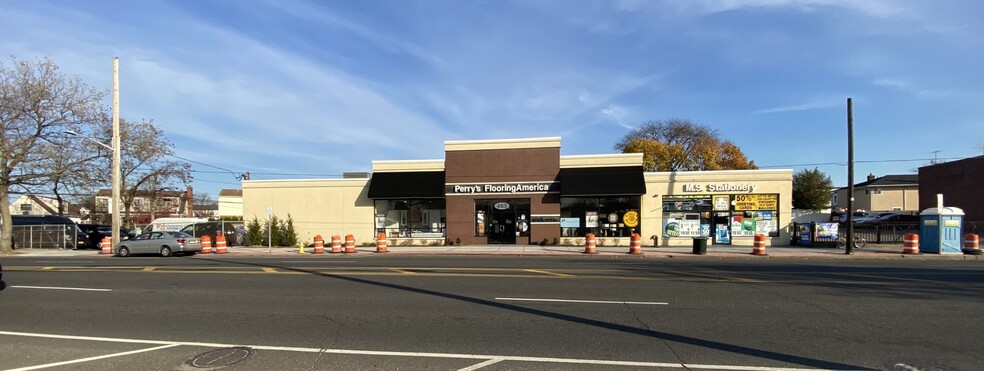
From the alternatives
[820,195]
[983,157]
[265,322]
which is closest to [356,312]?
[265,322]

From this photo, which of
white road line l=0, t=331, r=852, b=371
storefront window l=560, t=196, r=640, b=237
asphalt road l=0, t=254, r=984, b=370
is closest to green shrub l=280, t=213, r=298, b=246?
storefront window l=560, t=196, r=640, b=237

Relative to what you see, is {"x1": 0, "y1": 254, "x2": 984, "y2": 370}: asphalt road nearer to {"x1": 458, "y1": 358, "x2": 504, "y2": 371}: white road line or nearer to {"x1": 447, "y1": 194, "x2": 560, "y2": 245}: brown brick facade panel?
{"x1": 458, "y1": 358, "x2": 504, "y2": 371}: white road line

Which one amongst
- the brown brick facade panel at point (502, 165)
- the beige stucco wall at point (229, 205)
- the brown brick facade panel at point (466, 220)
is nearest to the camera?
the brown brick facade panel at point (502, 165)

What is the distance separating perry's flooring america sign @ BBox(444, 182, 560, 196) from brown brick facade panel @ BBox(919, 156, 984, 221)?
35.7 metres

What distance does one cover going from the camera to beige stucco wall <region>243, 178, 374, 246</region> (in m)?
31.5

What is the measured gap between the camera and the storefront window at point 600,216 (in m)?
28.5

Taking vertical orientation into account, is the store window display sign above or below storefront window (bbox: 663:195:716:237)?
above

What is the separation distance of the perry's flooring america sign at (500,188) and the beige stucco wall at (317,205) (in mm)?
5448

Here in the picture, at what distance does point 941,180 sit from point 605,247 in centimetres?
3844

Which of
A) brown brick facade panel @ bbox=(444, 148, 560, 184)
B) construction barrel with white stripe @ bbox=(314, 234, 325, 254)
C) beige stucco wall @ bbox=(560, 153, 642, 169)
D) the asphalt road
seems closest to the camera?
the asphalt road

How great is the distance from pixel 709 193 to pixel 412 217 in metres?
16.6

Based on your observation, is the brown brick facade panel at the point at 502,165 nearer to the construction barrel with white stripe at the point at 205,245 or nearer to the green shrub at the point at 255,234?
the green shrub at the point at 255,234

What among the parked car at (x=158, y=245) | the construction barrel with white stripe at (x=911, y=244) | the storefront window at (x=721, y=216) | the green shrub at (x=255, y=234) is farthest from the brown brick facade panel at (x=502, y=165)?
the construction barrel with white stripe at (x=911, y=244)

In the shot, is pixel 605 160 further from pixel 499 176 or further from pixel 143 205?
pixel 143 205
